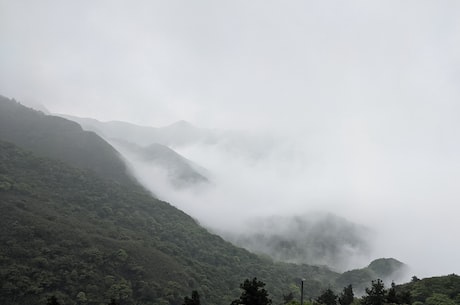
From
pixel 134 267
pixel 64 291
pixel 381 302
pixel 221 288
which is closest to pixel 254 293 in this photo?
pixel 381 302

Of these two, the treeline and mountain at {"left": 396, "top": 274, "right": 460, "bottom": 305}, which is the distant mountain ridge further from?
mountain at {"left": 396, "top": 274, "right": 460, "bottom": 305}

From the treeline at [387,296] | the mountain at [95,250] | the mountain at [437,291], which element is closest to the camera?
the treeline at [387,296]

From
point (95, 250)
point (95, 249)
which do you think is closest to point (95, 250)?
point (95, 250)

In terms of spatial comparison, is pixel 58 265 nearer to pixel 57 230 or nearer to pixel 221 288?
pixel 57 230

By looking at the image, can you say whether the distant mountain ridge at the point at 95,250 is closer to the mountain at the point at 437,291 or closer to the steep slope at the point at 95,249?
the steep slope at the point at 95,249

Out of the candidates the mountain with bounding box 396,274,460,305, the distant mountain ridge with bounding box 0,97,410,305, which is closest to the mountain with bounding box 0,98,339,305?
the distant mountain ridge with bounding box 0,97,410,305

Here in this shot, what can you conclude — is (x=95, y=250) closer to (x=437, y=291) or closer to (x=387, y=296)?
(x=387, y=296)

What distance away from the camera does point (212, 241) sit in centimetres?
19862

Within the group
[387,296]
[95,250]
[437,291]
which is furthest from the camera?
[95,250]

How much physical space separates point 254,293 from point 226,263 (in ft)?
467

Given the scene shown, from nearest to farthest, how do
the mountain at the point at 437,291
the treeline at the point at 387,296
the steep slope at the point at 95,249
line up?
the treeline at the point at 387,296, the mountain at the point at 437,291, the steep slope at the point at 95,249

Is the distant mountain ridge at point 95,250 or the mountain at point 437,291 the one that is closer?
the mountain at point 437,291

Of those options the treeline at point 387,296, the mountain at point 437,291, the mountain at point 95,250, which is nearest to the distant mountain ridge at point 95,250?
the mountain at point 95,250

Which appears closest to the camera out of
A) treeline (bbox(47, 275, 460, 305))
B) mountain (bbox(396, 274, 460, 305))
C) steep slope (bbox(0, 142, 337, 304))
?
treeline (bbox(47, 275, 460, 305))
